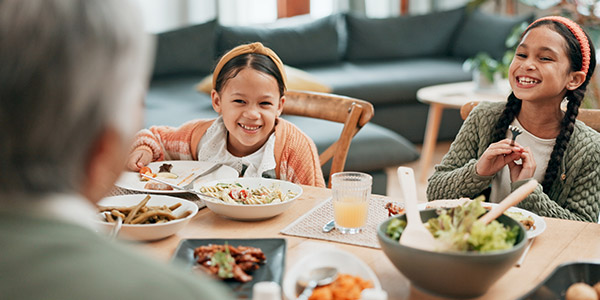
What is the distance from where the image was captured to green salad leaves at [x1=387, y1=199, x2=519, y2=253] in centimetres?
103

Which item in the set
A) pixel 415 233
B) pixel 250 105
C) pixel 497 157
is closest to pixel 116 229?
pixel 415 233

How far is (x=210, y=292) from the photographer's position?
63cm

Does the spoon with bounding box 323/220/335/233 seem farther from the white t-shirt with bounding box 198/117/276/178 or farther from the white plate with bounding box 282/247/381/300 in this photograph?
the white t-shirt with bounding box 198/117/276/178

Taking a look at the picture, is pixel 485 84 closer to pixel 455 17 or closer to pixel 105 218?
pixel 455 17

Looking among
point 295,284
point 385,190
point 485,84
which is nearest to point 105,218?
point 295,284

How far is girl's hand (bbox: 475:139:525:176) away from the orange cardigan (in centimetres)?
46

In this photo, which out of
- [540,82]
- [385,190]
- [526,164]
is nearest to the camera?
[526,164]

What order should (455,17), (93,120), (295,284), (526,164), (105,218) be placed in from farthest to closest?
1. (455,17)
2. (526,164)
3. (105,218)
4. (295,284)
5. (93,120)

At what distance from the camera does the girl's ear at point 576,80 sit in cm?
185

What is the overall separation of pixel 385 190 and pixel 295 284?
8.37 feet

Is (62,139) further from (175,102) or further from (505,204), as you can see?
(175,102)

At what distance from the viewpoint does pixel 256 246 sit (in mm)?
1250

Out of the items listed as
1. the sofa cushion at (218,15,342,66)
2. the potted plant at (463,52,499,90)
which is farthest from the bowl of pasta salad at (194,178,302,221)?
the sofa cushion at (218,15,342,66)

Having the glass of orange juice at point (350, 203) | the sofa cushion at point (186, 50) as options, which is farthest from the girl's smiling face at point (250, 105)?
the sofa cushion at point (186, 50)
